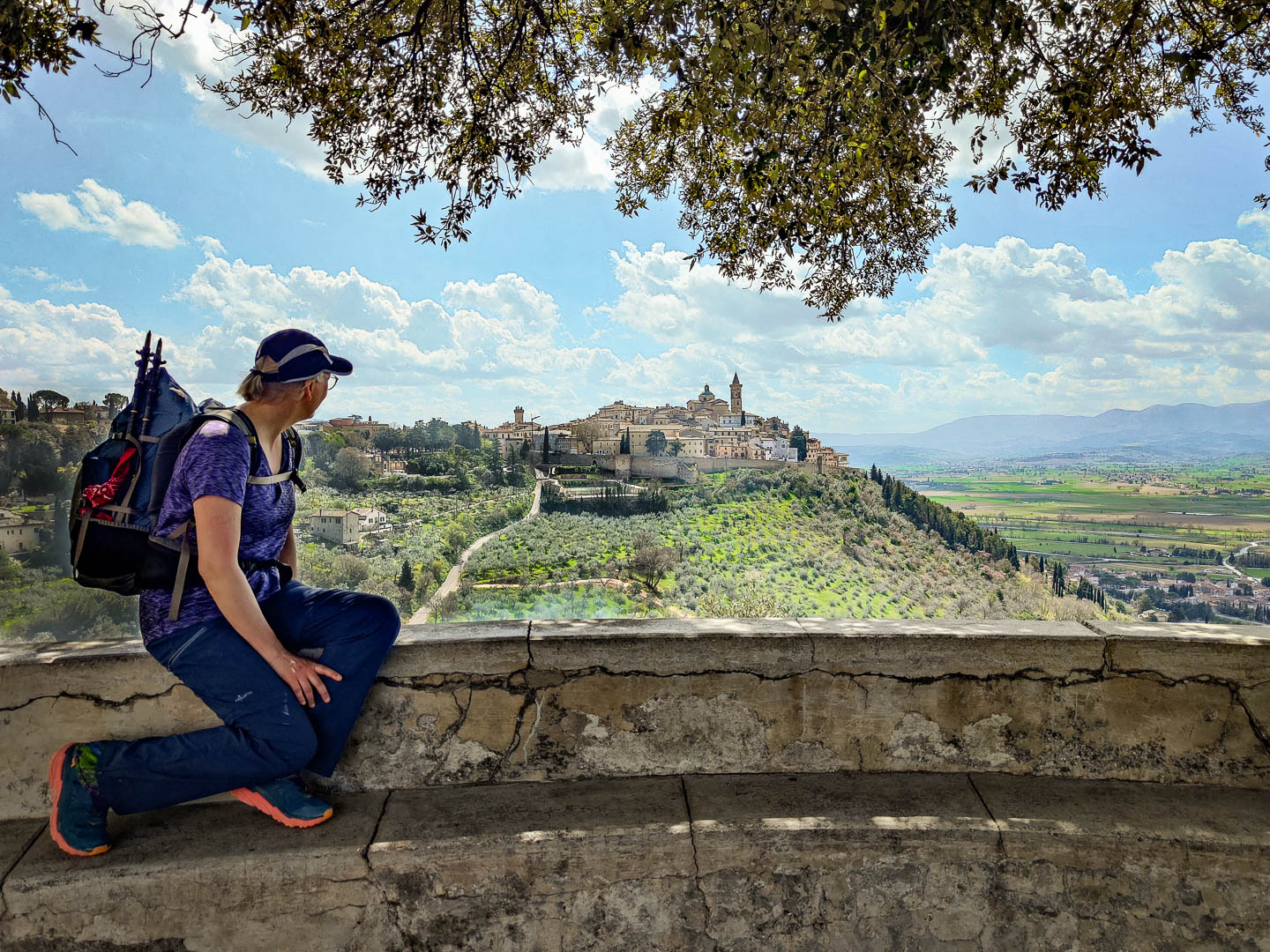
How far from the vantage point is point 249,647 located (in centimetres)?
177

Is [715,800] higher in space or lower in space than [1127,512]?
lower

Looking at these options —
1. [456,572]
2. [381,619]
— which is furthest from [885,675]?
[456,572]

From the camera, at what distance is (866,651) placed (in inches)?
85.4

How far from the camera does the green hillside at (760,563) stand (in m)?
8.84

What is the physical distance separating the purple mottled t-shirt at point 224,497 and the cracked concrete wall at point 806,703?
1.24 feet

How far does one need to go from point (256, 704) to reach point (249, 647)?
0.51ft

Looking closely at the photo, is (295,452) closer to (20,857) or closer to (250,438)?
(250,438)

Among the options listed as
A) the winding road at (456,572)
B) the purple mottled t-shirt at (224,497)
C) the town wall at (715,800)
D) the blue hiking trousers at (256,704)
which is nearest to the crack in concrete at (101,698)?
the town wall at (715,800)

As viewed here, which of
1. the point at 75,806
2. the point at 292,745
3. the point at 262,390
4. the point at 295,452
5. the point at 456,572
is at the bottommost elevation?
the point at 456,572

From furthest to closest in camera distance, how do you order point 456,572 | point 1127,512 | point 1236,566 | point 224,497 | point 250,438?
point 1127,512 < point 456,572 < point 1236,566 < point 250,438 < point 224,497

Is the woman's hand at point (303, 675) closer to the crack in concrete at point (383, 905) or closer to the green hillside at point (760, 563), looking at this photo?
the crack in concrete at point (383, 905)

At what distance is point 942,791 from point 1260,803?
3.23 ft

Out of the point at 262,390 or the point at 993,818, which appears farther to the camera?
the point at 993,818

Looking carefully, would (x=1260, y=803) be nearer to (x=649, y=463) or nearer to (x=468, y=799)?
(x=468, y=799)
